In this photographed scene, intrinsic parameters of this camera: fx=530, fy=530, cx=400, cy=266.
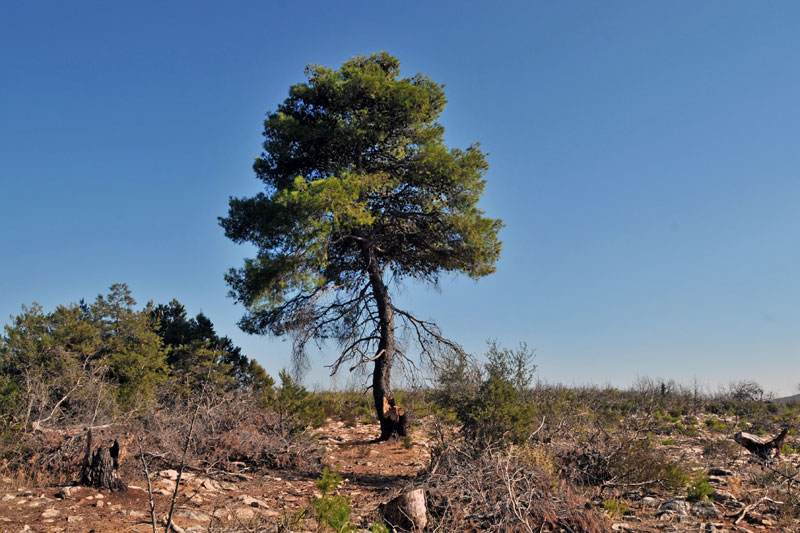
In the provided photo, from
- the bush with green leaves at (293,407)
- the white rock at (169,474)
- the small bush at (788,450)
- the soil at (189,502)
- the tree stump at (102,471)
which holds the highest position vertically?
the bush with green leaves at (293,407)

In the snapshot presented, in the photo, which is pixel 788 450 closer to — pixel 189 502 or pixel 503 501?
pixel 503 501

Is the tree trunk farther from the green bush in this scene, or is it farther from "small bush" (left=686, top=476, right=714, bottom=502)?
the green bush

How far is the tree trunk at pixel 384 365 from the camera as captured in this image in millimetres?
14000

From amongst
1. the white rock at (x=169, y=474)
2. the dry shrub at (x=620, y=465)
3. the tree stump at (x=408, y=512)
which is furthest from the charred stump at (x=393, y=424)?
the tree stump at (x=408, y=512)

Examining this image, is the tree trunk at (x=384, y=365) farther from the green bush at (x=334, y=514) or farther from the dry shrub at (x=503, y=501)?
the green bush at (x=334, y=514)

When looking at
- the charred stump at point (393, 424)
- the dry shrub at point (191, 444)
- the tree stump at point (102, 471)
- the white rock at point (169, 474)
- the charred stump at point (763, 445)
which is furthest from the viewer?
the charred stump at point (393, 424)

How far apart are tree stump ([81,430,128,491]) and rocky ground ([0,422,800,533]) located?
0.14 m

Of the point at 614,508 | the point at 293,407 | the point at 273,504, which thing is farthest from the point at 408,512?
the point at 293,407

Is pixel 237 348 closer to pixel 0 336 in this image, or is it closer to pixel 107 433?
pixel 0 336

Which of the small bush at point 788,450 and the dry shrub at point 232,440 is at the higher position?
the dry shrub at point 232,440

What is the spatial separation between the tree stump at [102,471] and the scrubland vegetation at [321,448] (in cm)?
49

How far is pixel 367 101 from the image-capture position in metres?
15.0

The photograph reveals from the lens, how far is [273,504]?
22.5 feet

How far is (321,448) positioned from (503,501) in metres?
5.36
